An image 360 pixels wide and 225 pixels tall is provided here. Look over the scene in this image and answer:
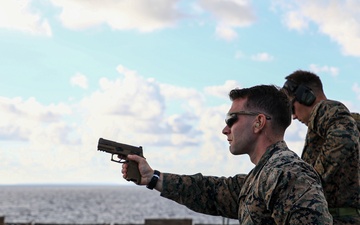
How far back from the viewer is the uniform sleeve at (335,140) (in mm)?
5801

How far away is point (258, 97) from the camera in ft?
13.9

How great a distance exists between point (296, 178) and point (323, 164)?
2321 millimetres

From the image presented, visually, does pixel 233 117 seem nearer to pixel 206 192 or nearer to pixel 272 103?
pixel 272 103

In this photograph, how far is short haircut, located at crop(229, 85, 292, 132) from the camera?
13.6 feet

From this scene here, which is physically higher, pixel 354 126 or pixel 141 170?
pixel 354 126

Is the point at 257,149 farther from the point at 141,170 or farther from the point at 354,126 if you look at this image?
the point at 354,126

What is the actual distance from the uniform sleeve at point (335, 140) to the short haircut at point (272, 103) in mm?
1782

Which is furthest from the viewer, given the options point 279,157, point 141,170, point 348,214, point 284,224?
point 348,214

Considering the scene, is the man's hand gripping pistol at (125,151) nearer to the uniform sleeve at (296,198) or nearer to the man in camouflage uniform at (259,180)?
the man in camouflage uniform at (259,180)

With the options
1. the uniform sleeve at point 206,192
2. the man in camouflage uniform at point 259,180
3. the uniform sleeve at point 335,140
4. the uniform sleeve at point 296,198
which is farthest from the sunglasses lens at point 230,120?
the uniform sleeve at point 335,140

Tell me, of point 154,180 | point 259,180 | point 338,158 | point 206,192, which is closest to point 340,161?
point 338,158

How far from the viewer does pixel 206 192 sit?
5.21m

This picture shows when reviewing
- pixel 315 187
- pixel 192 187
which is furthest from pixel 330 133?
pixel 315 187

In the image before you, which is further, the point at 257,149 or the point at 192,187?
the point at 192,187
